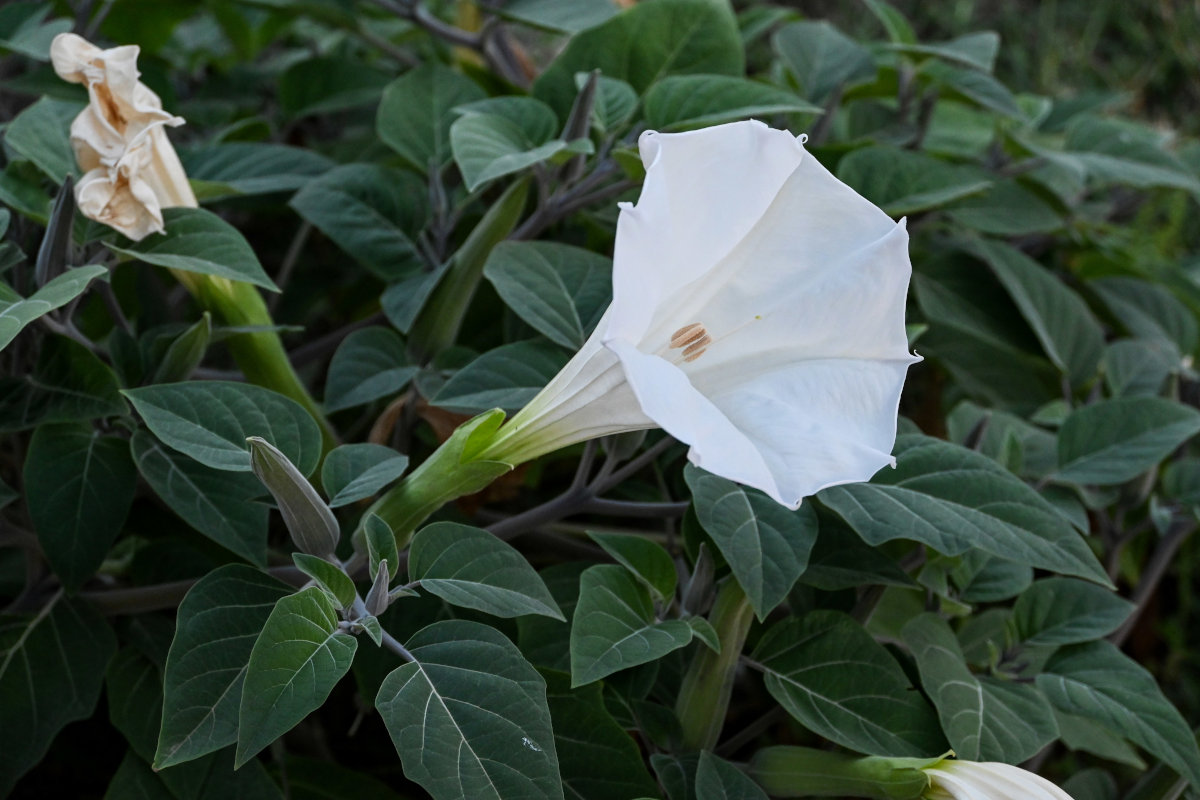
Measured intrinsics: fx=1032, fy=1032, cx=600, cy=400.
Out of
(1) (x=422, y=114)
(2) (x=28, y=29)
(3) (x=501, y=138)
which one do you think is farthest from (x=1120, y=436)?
(2) (x=28, y=29)

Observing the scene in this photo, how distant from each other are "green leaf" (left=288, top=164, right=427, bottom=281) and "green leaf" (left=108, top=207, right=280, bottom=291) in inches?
4.9

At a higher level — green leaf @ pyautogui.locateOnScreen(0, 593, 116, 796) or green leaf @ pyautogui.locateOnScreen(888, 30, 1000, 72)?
green leaf @ pyautogui.locateOnScreen(888, 30, 1000, 72)

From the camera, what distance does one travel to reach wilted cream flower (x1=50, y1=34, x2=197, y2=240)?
2.13ft

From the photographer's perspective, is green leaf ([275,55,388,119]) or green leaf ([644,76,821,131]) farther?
green leaf ([275,55,388,119])

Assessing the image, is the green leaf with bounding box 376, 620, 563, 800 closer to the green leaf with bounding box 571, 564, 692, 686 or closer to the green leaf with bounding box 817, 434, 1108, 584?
the green leaf with bounding box 571, 564, 692, 686

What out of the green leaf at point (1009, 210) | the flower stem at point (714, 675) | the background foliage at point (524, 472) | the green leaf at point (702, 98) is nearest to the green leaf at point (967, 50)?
the background foliage at point (524, 472)

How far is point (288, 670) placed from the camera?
1.55ft

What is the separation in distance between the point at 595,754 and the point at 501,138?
435 mm

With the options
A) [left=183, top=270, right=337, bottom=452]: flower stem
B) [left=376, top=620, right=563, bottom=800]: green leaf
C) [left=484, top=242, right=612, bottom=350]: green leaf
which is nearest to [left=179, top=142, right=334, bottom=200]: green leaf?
Answer: [left=183, top=270, right=337, bottom=452]: flower stem

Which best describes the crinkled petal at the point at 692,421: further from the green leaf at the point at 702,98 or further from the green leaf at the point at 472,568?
the green leaf at the point at 702,98

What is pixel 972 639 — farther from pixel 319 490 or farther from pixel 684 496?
pixel 319 490

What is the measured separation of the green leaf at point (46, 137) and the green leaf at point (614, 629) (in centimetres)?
44

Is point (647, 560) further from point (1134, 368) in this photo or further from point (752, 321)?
point (1134, 368)

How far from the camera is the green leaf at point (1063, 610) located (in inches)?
27.5
